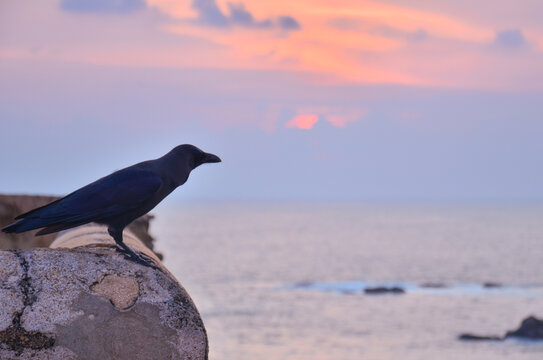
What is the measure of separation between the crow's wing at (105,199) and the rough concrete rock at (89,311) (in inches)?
22.6

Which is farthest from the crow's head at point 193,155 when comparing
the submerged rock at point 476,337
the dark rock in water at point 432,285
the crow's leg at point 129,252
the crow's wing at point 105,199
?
the dark rock in water at point 432,285

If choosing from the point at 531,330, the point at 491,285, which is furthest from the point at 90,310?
the point at 491,285

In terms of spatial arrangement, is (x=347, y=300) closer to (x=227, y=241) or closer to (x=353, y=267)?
(x=353, y=267)

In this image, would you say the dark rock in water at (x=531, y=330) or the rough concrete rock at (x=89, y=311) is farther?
the dark rock in water at (x=531, y=330)

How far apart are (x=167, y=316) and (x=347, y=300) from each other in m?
80.8

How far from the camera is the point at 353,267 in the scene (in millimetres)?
115875

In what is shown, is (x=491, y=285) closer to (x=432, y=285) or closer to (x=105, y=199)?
(x=432, y=285)

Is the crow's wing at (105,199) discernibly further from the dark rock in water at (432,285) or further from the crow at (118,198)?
the dark rock in water at (432,285)

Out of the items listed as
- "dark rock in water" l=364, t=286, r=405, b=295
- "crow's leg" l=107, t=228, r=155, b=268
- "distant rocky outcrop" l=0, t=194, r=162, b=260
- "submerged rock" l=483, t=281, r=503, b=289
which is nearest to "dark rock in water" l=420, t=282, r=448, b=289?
"submerged rock" l=483, t=281, r=503, b=289

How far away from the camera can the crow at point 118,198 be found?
6250 mm

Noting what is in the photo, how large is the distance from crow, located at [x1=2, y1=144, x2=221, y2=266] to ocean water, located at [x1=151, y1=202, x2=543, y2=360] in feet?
162

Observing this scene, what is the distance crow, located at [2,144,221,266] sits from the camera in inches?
246

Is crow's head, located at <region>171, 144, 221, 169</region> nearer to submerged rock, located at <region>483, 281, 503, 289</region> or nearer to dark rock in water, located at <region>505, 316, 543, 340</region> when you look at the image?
dark rock in water, located at <region>505, 316, 543, 340</region>

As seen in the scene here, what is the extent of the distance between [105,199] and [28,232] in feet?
18.4
